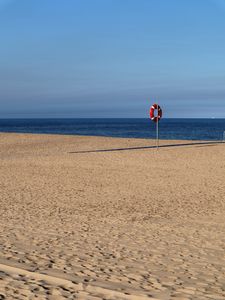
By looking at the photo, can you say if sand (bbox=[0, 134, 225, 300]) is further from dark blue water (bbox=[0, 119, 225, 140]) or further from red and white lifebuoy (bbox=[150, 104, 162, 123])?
dark blue water (bbox=[0, 119, 225, 140])

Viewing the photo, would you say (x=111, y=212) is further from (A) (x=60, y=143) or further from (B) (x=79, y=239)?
(A) (x=60, y=143)

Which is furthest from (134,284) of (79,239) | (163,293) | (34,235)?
(34,235)

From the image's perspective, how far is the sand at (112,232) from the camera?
4910 mm

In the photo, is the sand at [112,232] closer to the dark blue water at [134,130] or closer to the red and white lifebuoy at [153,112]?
the red and white lifebuoy at [153,112]

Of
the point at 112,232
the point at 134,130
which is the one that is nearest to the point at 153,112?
the point at 112,232

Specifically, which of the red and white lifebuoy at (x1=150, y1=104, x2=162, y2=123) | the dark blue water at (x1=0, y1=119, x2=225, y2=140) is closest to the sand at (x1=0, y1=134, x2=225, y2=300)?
the red and white lifebuoy at (x1=150, y1=104, x2=162, y2=123)

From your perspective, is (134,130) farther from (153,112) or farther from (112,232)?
(112,232)

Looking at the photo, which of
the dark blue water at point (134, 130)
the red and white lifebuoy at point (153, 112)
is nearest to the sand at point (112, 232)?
the red and white lifebuoy at point (153, 112)

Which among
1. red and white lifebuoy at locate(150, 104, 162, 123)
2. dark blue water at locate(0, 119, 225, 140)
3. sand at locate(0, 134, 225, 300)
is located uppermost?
red and white lifebuoy at locate(150, 104, 162, 123)

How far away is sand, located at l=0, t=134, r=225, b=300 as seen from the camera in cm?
491

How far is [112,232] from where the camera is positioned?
7793mm

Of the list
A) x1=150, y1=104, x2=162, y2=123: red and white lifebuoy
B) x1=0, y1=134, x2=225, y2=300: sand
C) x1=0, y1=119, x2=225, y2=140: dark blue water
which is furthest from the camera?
x1=0, y1=119, x2=225, y2=140: dark blue water

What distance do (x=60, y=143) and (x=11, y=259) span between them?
76.2ft

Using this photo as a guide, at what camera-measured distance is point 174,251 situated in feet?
21.5
